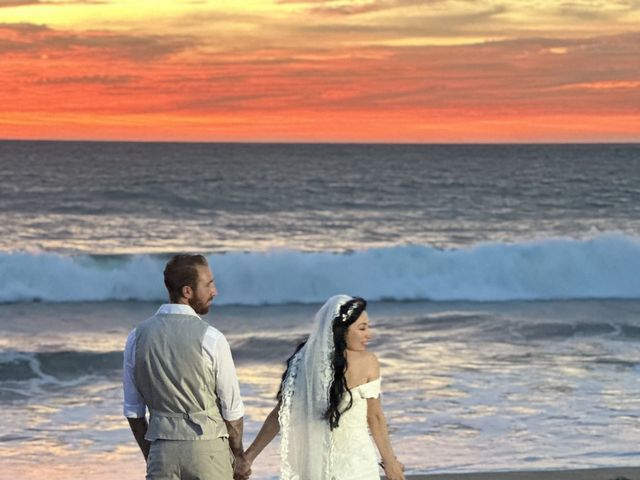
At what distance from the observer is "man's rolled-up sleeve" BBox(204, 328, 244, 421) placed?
13.3 ft

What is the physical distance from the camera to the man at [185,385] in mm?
4074

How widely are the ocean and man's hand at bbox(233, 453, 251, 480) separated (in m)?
3.65

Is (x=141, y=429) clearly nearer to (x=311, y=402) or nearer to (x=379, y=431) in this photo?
(x=311, y=402)

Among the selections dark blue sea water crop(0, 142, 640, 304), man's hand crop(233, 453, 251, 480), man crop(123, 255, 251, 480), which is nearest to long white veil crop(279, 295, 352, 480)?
man's hand crop(233, 453, 251, 480)

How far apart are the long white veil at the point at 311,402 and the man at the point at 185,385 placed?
0.45 metres

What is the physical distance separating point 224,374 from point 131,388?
378 mm

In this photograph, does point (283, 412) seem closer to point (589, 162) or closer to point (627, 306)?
point (627, 306)

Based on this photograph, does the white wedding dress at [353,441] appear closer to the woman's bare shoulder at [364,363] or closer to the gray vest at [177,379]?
the woman's bare shoulder at [364,363]

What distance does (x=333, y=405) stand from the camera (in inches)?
181

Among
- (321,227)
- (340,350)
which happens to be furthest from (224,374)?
(321,227)

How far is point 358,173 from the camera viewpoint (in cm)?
6225

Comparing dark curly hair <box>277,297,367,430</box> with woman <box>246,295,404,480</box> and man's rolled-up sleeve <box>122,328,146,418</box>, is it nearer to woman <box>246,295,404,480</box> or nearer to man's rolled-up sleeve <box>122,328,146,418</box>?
woman <box>246,295,404,480</box>

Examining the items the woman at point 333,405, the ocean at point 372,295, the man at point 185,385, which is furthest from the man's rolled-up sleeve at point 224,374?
the ocean at point 372,295

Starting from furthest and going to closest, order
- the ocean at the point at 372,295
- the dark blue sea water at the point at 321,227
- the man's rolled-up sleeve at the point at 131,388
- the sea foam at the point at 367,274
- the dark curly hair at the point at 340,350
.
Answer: the dark blue sea water at the point at 321,227 → the sea foam at the point at 367,274 → the ocean at the point at 372,295 → the dark curly hair at the point at 340,350 → the man's rolled-up sleeve at the point at 131,388
